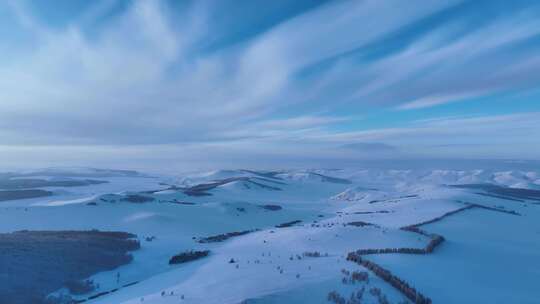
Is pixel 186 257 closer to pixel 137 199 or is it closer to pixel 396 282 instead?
pixel 396 282

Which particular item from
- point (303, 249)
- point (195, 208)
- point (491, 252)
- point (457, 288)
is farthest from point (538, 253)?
point (195, 208)

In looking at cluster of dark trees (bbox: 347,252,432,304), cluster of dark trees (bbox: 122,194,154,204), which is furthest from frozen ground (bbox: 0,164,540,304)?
cluster of dark trees (bbox: 122,194,154,204)

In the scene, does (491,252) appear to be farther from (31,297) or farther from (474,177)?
(474,177)

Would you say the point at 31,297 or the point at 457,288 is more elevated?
the point at 457,288

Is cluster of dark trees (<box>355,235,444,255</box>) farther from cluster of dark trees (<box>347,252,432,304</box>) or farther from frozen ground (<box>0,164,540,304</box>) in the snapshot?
cluster of dark trees (<box>347,252,432,304</box>)

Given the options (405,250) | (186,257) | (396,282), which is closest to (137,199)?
(186,257)

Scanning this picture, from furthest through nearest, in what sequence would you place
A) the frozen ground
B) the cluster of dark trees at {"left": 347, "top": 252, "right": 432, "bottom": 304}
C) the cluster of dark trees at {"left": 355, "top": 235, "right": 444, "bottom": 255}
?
1. the cluster of dark trees at {"left": 355, "top": 235, "right": 444, "bottom": 255}
2. the frozen ground
3. the cluster of dark trees at {"left": 347, "top": 252, "right": 432, "bottom": 304}
